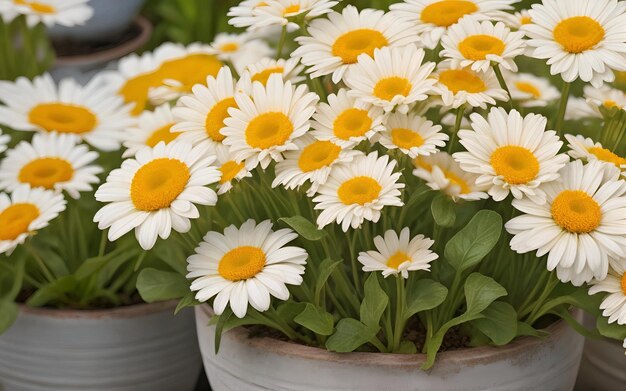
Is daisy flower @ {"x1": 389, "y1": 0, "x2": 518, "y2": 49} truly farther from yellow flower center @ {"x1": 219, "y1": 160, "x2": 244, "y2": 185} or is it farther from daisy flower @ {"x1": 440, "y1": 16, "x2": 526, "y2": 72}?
yellow flower center @ {"x1": 219, "y1": 160, "x2": 244, "y2": 185}

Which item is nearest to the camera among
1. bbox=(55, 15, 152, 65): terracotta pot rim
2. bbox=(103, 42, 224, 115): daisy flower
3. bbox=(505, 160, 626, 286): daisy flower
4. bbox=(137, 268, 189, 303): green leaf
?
bbox=(505, 160, 626, 286): daisy flower

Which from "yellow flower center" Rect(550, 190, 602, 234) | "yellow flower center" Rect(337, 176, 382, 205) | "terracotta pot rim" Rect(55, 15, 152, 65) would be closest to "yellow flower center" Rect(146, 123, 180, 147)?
"yellow flower center" Rect(337, 176, 382, 205)

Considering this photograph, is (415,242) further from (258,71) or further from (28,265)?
(28,265)

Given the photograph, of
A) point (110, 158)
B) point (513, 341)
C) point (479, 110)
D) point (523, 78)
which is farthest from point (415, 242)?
point (110, 158)

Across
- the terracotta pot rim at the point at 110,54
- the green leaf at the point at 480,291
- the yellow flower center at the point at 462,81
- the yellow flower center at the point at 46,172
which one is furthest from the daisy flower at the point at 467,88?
the terracotta pot rim at the point at 110,54

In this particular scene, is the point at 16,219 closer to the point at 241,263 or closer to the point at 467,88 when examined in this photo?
the point at 241,263

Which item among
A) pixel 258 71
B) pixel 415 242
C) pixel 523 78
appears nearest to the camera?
pixel 415 242

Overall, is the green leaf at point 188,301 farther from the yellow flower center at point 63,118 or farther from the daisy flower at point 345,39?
the yellow flower center at point 63,118
